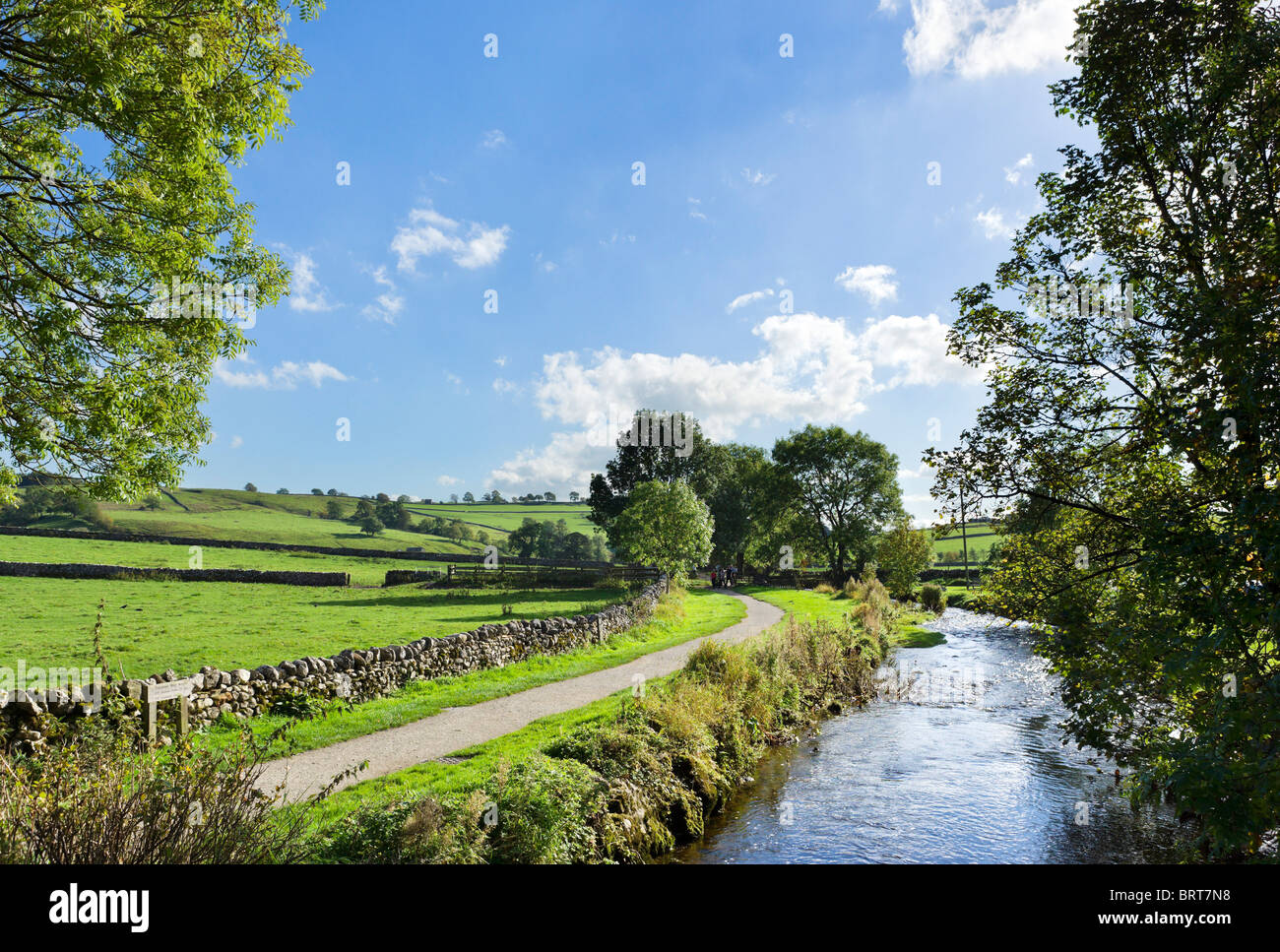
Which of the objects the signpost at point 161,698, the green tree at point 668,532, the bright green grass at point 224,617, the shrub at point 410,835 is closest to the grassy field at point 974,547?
the green tree at point 668,532

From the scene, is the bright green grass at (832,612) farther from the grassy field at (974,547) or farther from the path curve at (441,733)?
the grassy field at (974,547)

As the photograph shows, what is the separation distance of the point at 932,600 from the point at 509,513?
109 m

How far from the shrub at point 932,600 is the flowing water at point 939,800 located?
106 feet

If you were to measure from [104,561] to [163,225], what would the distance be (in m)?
45.6

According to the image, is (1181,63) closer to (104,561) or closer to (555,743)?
(555,743)

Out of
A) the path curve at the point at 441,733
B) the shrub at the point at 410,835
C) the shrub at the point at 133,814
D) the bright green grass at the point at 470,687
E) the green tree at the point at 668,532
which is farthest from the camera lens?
the green tree at the point at 668,532

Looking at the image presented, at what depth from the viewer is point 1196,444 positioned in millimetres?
6934

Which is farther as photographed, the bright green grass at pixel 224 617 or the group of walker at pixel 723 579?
the group of walker at pixel 723 579

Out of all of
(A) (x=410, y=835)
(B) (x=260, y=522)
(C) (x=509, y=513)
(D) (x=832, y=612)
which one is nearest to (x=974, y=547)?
(D) (x=832, y=612)

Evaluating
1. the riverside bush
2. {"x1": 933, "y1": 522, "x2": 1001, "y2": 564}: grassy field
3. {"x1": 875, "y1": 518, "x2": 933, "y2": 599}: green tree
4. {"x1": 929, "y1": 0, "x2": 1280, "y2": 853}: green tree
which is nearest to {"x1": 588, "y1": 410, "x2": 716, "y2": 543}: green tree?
{"x1": 875, "y1": 518, "x2": 933, "y2": 599}: green tree

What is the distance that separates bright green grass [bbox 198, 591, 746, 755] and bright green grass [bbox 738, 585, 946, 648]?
238 inches

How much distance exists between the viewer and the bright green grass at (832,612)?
33.4 metres

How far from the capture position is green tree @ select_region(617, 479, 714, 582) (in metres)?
40.7
